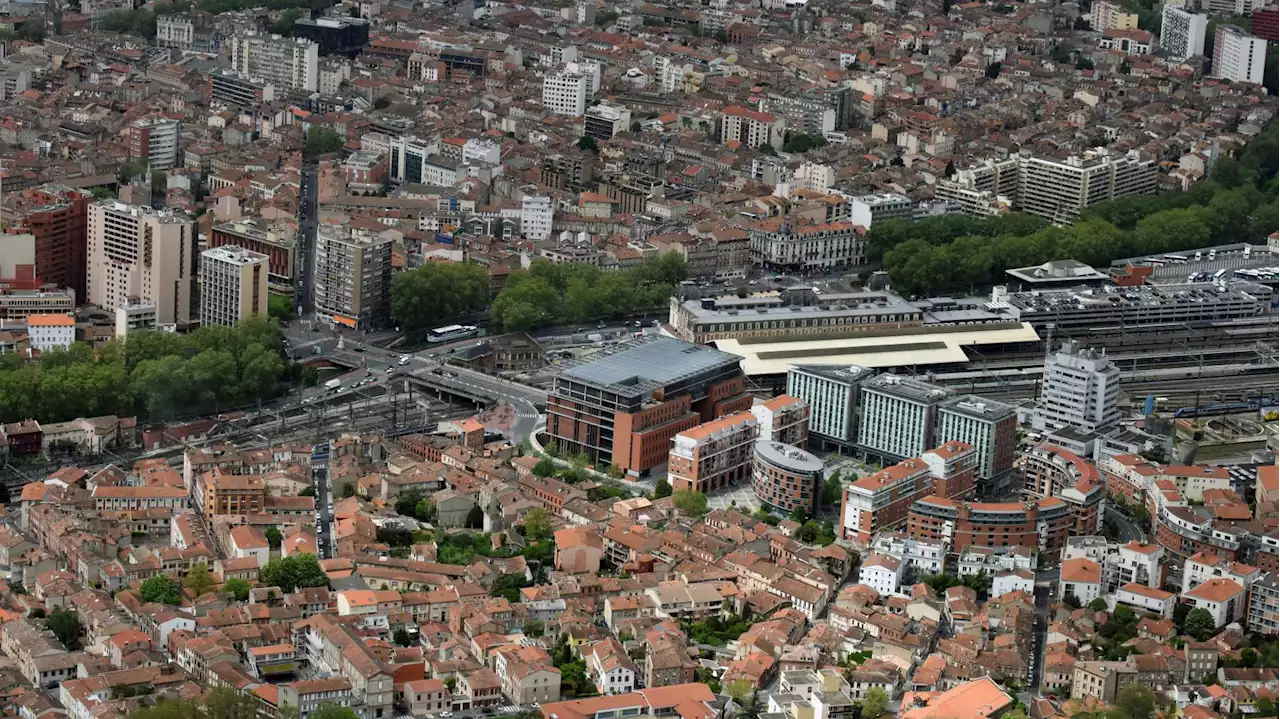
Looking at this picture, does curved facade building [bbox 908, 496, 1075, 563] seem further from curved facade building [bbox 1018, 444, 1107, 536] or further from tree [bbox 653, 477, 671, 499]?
tree [bbox 653, 477, 671, 499]

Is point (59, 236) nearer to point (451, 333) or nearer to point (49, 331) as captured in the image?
point (49, 331)

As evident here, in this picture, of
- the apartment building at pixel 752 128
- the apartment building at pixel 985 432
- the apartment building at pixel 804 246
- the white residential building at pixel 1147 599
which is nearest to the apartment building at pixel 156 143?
the apartment building at pixel 752 128

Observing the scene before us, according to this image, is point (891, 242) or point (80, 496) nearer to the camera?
point (80, 496)

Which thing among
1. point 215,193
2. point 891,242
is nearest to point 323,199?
point 215,193

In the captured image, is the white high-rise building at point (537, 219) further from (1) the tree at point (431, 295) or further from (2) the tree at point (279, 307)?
(2) the tree at point (279, 307)

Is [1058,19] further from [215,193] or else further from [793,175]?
[215,193]

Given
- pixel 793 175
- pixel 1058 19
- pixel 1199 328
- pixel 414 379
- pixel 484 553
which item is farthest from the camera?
pixel 1058 19
